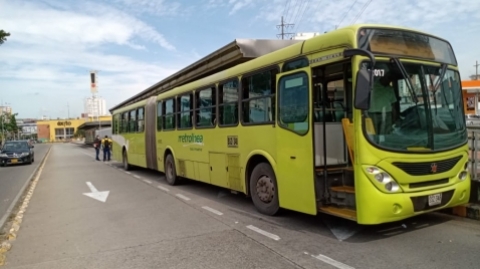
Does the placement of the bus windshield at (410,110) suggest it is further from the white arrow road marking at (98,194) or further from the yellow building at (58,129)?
the yellow building at (58,129)

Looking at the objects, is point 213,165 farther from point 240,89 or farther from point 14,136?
point 14,136

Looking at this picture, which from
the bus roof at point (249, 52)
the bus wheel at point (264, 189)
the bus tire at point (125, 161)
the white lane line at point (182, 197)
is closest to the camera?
the bus roof at point (249, 52)

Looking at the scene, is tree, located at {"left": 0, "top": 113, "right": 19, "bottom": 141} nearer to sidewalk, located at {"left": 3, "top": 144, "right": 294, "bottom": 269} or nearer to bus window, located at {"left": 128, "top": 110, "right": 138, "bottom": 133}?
bus window, located at {"left": 128, "top": 110, "right": 138, "bottom": 133}

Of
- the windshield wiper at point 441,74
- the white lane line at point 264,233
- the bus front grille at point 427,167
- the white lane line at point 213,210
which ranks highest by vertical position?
the windshield wiper at point 441,74

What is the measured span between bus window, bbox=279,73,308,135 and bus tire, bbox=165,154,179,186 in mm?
6039

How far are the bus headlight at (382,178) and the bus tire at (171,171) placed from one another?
756 centimetres

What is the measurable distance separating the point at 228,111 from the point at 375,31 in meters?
3.74

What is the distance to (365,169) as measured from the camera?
16.4 feet

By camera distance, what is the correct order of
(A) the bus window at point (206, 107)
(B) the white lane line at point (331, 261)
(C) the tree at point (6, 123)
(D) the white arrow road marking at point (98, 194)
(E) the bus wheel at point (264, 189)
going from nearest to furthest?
1. (B) the white lane line at point (331, 261)
2. (E) the bus wheel at point (264, 189)
3. (A) the bus window at point (206, 107)
4. (D) the white arrow road marking at point (98, 194)
5. (C) the tree at point (6, 123)

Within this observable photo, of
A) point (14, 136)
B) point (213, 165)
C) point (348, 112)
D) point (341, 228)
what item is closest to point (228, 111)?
point (213, 165)

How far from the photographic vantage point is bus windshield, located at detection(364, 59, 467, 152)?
16.9 ft

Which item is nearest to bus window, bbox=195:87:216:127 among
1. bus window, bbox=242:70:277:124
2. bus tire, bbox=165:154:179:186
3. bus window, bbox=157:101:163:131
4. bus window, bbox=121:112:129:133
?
bus window, bbox=242:70:277:124

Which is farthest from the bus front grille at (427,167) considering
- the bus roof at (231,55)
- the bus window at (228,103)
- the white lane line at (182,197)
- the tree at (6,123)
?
the tree at (6,123)

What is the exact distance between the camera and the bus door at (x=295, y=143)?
5.79 meters
